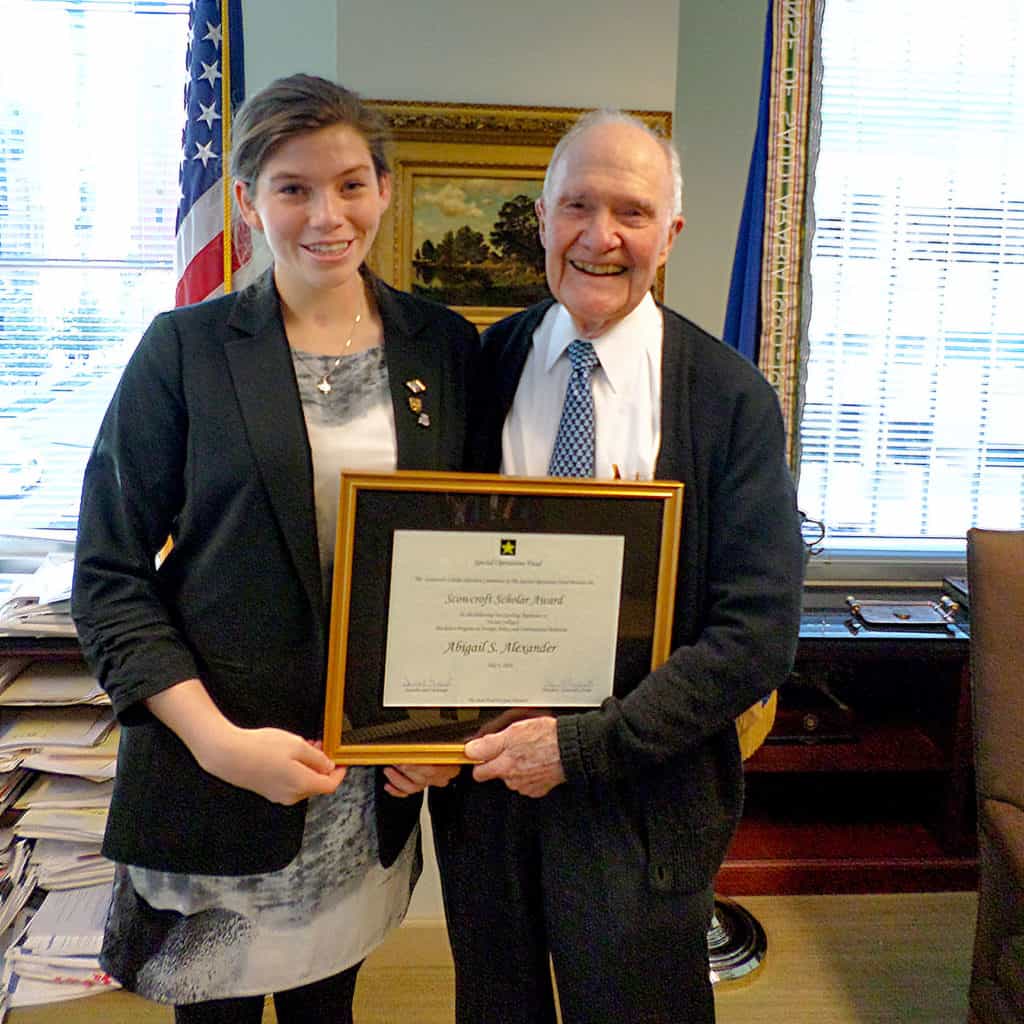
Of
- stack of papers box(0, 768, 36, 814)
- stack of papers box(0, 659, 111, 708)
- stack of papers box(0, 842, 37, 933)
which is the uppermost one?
stack of papers box(0, 659, 111, 708)

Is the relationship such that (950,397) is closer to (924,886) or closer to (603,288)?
(924,886)

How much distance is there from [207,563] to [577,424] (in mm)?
488

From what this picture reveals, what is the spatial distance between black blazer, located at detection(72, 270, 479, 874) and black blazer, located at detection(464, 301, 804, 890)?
1.07ft

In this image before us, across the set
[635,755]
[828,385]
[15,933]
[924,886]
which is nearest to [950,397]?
[828,385]

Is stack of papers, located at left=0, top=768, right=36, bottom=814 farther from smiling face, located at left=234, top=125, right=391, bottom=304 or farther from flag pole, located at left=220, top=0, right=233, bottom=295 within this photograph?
smiling face, located at left=234, top=125, right=391, bottom=304

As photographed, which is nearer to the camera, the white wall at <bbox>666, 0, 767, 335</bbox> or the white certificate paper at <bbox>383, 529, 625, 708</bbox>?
the white certificate paper at <bbox>383, 529, 625, 708</bbox>

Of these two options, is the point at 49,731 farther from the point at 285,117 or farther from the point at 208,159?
the point at 285,117

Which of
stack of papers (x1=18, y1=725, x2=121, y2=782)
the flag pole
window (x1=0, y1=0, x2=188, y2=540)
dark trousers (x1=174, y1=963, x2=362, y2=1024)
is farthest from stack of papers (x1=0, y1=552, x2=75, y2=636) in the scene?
dark trousers (x1=174, y1=963, x2=362, y2=1024)

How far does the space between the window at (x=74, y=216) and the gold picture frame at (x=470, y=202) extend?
737 mm

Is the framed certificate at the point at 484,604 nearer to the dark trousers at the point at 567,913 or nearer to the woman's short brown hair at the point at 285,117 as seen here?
the dark trousers at the point at 567,913

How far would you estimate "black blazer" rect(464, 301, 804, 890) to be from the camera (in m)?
1.14

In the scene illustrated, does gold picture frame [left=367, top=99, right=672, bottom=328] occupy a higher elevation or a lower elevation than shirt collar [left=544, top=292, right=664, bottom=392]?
higher

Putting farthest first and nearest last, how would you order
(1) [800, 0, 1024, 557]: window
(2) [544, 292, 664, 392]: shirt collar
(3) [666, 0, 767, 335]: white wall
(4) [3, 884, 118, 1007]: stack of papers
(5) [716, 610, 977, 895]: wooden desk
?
(1) [800, 0, 1024, 557]: window → (3) [666, 0, 767, 335]: white wall → (5) [716, 610, 977, 895]: wooden desk → (4) [3, 884, 118, 1007]: stack of papers → (2) [544, 292, 664, 392]: shirt collar

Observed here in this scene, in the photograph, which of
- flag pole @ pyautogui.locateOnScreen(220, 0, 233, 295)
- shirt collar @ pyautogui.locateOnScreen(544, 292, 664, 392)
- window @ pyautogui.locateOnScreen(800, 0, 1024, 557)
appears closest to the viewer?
shirt collar @ pyautogui.locateOnScreen(544, 292, 664, 392)
